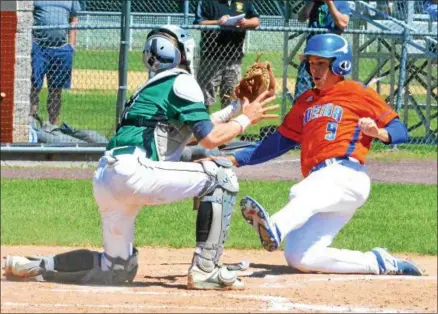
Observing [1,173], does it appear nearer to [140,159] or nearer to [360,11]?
[140,159]

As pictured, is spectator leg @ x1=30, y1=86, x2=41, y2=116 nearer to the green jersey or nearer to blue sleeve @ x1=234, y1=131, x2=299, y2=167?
blue sleeve @ x1=234, y1=131, x2=299, y2=167

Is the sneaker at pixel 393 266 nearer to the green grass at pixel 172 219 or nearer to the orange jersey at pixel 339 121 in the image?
the orange jersey at pixel 339 121

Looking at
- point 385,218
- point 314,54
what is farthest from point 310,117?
point 385,218

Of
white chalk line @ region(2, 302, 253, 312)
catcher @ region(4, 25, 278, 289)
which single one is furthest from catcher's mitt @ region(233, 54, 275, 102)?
white chalk line @ region(2, 302, 253, 312)

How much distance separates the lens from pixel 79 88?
17.2 meters

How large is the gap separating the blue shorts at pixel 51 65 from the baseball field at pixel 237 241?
1.18 m

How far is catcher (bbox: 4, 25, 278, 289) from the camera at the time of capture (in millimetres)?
7184

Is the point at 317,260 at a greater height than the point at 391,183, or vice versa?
the point at 317,260

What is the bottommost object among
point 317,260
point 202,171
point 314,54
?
point 317,260

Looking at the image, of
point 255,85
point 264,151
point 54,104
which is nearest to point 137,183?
point 255,85

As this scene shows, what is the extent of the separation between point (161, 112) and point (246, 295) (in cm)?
120

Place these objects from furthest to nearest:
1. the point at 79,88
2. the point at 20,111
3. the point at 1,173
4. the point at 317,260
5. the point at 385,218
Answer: the point at 79,88 → the point at 20,111 → the point at 1,173 → the point at 385,218 → the point at 317,260

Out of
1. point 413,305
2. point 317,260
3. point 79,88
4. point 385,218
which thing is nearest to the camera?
point 413,305

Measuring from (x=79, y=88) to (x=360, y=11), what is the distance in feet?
14.1
